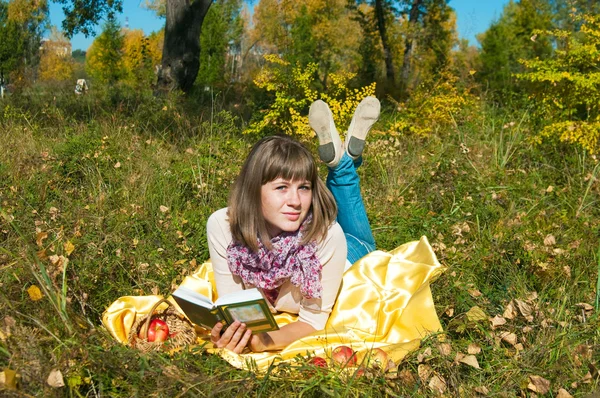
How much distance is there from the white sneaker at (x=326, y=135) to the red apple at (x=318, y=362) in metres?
1.32

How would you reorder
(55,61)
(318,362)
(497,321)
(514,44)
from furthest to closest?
(55,61), (514,44), (497,321), (318,362)

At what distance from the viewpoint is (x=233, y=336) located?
237cm

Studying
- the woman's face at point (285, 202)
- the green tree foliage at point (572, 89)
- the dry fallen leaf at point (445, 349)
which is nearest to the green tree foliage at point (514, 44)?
the green tree foliage at point (572, 89)

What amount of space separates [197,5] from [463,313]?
20.9 ft

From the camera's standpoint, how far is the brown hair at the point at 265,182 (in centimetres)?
260

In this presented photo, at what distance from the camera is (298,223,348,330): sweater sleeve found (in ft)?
8.95

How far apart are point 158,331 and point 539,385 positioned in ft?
5.32

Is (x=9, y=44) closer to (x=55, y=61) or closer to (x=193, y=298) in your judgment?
(x=55, y=61)

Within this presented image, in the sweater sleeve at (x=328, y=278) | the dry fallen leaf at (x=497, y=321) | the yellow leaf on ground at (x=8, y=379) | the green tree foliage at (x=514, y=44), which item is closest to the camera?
the yellow leaf on ground at (x=8, y=379)

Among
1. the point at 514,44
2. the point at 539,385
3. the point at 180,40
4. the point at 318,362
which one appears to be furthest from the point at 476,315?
the point at 514,44

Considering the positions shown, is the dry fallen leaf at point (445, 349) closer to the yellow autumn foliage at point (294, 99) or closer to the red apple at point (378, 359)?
the red apple at point (378, 359)

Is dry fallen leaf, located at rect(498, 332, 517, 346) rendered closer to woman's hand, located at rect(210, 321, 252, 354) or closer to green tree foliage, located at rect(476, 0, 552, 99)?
woman's hand, located at rect(210, 321, 252, 354)

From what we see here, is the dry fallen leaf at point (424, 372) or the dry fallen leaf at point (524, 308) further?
the dry fallen leaf at point (524, 308)

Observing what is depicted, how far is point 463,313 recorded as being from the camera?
281cm
